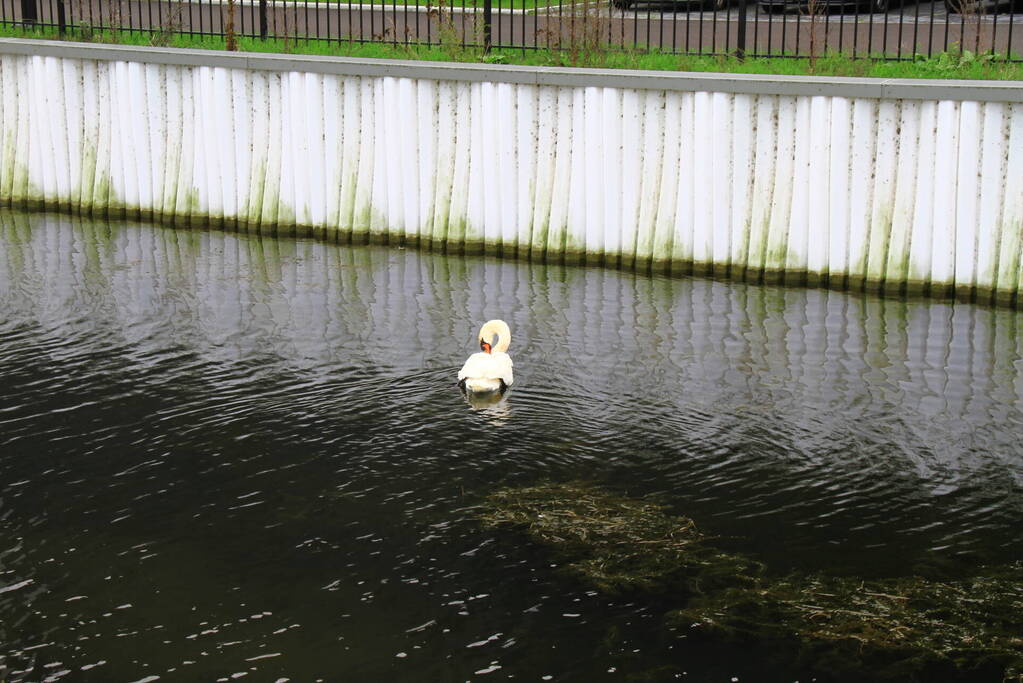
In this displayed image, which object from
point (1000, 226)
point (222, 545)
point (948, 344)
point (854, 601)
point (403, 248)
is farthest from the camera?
point (403, 248)

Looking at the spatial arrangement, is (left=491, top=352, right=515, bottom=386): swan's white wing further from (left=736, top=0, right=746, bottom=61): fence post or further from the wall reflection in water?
(left=736, top=0, right=746, bottom=61): fence post

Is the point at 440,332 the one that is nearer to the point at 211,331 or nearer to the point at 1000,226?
the point at 211,331

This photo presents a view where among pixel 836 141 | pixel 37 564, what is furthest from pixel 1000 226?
pixel 37 564

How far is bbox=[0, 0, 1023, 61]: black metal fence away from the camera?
15.6m

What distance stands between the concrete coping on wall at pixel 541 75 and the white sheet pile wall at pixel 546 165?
9 cm

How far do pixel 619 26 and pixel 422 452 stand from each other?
10254 millimetres

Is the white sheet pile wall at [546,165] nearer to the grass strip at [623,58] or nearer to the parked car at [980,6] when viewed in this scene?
the grass strip at [623,58]

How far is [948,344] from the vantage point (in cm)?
1248

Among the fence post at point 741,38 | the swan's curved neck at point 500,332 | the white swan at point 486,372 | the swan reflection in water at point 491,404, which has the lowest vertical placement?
the swan reflection in water at point 491,404

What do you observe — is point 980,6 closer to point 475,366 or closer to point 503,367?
point 503,367

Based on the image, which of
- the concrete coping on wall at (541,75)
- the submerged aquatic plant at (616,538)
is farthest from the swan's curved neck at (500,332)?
the concrete coping on wall at (541,75)

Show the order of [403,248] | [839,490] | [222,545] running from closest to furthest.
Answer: [222,545] → [839,490] → [403,248]

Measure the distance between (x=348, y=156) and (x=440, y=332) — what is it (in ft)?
13.2

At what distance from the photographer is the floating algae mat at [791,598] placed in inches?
290
